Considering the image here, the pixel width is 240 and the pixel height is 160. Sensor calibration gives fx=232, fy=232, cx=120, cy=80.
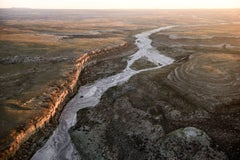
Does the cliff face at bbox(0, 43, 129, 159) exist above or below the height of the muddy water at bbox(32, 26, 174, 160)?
above

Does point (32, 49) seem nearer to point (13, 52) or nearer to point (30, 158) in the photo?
point (13, 52)

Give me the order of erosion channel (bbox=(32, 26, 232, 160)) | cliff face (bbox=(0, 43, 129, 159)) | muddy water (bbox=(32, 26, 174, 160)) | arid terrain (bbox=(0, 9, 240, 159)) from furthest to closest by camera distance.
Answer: muddy water (bbox=(32, 26, 174, 160)) → arid terrain (bbox=(0, 9, 240, 159)) → erosion channel (bbox=(32, 26, 232, 160)) → cliff face (bbox=(0, 43, 129, 159))

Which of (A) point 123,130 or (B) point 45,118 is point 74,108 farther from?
(A) point 123,130

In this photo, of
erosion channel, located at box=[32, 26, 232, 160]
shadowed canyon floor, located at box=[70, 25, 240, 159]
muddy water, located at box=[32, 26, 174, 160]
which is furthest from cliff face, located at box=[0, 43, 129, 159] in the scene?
shadowed canyon floor, located at box=[70, 25, 240, 159]

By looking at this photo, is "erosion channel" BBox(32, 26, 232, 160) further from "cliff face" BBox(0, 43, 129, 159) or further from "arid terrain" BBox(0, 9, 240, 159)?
"cliff face" BBox(0, 43, 129, 159)

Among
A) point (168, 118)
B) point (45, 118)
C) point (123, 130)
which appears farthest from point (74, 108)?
point (168, 118)

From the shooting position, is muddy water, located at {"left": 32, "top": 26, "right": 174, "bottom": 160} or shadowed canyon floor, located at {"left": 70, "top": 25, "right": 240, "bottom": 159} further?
Result: muddy water, located at {"left": 32, "top": 26, "right": 174, "bottom": 160}

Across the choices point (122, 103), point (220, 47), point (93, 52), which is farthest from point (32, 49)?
point (220, 47)

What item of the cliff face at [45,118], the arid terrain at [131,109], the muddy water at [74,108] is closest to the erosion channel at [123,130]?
the muddy water at [74,108]
